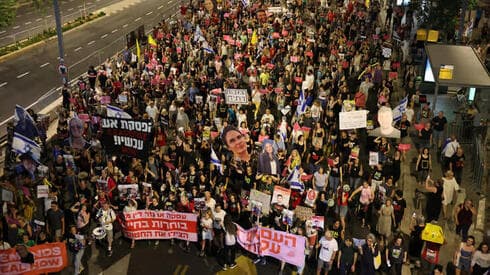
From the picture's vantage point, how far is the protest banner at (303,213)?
542 inches

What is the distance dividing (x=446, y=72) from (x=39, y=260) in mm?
13519

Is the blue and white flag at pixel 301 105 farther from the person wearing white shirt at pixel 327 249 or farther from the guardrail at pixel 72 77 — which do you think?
the guardrail at pixel 72 77

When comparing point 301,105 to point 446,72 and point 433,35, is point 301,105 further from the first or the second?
point 433,35

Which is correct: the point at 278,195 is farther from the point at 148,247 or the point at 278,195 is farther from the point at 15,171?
the point at 15,171

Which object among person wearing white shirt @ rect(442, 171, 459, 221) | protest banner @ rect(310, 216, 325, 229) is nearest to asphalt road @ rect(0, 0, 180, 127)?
protest banner @ rect(310, 216, 325, 229)

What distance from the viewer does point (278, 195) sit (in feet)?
48.0

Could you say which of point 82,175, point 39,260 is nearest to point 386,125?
point 82,175

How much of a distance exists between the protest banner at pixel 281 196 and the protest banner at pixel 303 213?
622mm

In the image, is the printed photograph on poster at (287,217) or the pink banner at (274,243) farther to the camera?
the printed photograph on poster at (287,217)

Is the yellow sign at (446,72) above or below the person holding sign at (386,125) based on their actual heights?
above

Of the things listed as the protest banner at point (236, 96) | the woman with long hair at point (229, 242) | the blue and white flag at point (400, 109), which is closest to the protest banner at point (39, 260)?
→ the woman with long hair at point (229, 242)

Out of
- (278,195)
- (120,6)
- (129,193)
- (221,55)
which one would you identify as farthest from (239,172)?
(120,6)

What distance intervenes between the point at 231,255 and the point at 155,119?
7.36m

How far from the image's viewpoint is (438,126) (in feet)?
60.3
